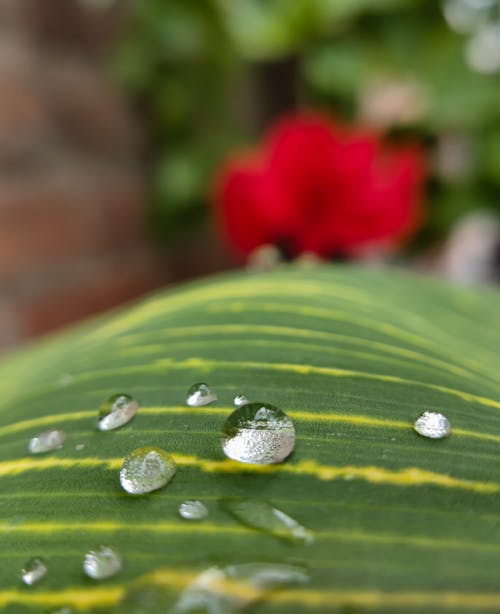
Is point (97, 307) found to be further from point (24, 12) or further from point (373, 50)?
point (373, 50)

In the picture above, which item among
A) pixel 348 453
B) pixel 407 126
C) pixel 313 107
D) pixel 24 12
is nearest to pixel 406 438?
pixel 348 453

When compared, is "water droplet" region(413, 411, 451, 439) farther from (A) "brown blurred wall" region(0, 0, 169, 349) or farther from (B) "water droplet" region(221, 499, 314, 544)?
(A) "brown blurred wall" region(0, 0, 169, 349)

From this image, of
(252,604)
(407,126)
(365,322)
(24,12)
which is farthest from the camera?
(24,12)

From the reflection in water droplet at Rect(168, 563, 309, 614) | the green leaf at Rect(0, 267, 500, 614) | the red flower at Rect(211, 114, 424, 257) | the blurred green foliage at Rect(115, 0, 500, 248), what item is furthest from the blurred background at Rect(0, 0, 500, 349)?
the reflection in water droplet at Rect(168, 563, 309, 614)

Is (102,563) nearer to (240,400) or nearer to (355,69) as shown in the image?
(240,400)

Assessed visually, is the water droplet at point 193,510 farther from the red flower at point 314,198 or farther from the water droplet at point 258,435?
the red flower at point 314,198

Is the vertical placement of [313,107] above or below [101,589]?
above

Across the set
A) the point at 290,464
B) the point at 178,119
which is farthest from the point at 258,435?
the point at 178,119
